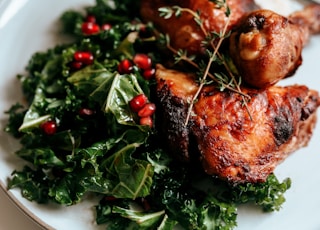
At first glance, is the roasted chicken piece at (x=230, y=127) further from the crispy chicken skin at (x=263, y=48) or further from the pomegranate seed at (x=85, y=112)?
the pomegranate seed at (x=85, y=112)

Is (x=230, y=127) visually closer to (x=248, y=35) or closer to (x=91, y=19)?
(x=248, y=35)

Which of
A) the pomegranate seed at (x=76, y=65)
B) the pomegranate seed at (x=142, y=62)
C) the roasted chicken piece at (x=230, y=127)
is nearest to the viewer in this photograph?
the roasted chicken piece at (x=230, y=127)

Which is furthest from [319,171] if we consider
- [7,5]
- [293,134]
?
[7,5]

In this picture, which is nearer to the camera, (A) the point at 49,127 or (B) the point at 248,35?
(B) the point at 248,35

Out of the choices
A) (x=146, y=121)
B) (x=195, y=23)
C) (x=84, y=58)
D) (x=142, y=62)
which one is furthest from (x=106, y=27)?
(x=146, y=121)

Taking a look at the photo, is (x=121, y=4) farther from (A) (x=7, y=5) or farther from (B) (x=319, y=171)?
(B) (x=319, y=171)

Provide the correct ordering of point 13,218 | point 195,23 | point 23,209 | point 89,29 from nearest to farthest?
point 23,209, point 13,218, point 195,23, point 89,29

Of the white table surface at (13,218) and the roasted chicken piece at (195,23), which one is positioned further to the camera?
the roasted chicken piece at (195,23)

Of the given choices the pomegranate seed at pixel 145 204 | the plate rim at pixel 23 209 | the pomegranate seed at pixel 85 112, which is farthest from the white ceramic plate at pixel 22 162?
the pomegranate seed at pixel 85 112
